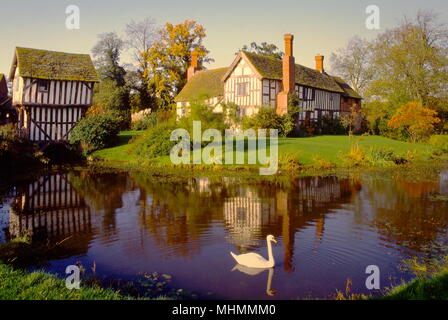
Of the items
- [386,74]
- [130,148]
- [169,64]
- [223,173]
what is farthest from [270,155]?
[169,64]

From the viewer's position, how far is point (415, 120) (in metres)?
36.0

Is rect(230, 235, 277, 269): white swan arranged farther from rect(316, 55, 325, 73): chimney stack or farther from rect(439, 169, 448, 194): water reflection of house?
rect(316, 55, 325, 73): chimney stack

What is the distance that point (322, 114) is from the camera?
4200 cm

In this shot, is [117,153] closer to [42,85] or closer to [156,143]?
[156,143]

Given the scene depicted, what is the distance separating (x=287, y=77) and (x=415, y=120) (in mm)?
11932

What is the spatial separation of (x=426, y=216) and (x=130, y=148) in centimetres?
2053

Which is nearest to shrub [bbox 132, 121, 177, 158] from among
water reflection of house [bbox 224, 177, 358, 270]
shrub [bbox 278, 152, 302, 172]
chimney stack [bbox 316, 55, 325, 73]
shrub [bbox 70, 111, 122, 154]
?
shrub [bbox 70, 111, 122, 154]

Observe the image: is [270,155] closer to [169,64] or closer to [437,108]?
[437,108]

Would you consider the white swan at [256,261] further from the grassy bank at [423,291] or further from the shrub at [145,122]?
the shrub at [145,122]

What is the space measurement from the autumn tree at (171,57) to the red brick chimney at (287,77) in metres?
15.1

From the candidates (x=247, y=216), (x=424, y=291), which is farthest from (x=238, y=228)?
(x=424, y=291)

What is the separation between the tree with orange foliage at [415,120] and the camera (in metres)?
35.3

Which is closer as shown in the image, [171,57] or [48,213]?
[48,213]

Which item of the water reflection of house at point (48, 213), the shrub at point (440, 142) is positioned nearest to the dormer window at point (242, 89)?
the shrub at point (440, 142)
